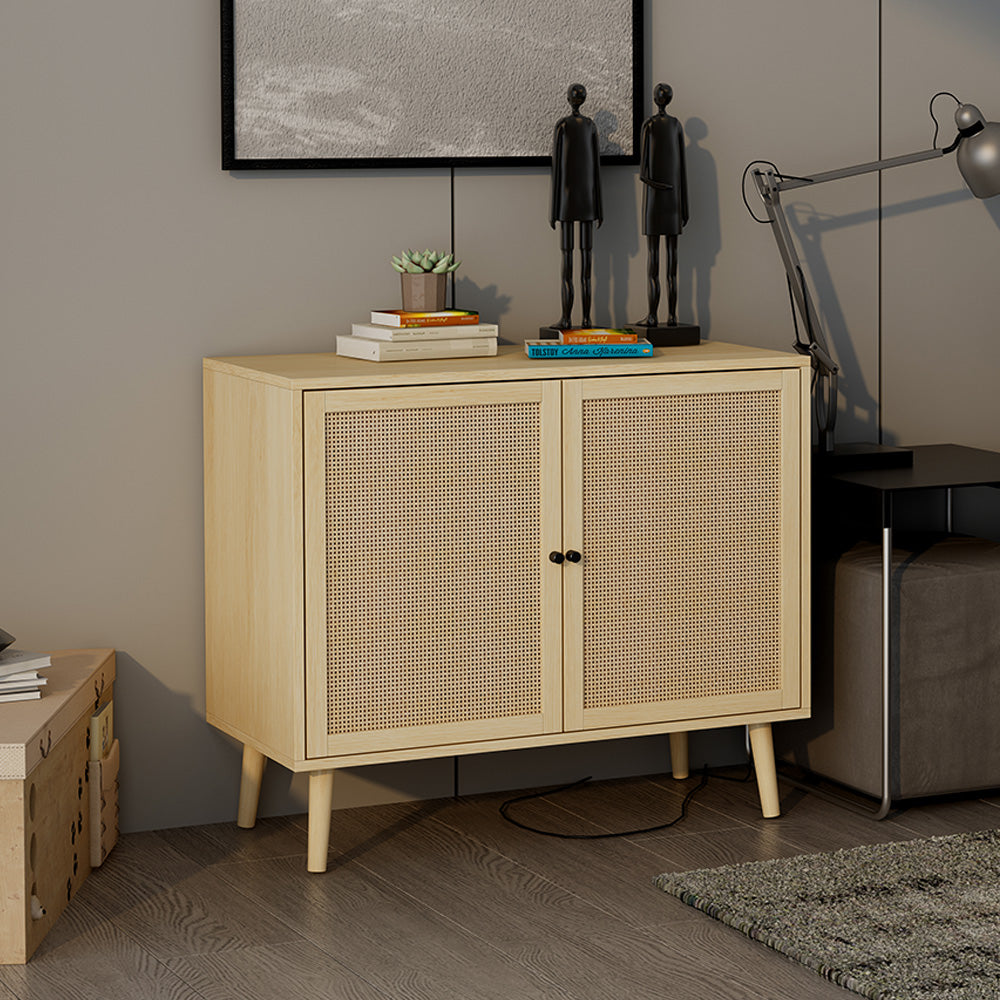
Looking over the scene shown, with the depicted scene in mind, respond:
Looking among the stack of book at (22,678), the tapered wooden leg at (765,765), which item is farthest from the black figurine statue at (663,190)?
the stack of book at (22,678)

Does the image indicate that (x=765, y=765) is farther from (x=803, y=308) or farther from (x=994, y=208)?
(x=994, y=208)

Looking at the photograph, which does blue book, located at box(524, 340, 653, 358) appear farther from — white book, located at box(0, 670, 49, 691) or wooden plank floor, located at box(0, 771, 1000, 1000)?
white book, located at box(0, 670, 49, 691)

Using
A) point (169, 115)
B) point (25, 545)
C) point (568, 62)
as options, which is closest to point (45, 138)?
point (169, 115)

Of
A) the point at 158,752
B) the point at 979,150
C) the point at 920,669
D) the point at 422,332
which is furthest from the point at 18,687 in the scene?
the point at 979,150

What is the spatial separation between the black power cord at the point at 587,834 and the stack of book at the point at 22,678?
1036 millimetres

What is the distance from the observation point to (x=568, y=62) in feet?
11.5

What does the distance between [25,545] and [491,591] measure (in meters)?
0.94

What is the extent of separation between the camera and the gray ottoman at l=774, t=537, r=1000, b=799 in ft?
10.9

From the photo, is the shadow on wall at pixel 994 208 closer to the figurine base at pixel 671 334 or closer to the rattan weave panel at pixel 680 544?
the figurine base at pixel 671 334

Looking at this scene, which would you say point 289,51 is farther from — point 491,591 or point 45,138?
point 491,591

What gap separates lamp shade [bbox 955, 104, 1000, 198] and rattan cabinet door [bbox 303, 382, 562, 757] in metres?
1.09

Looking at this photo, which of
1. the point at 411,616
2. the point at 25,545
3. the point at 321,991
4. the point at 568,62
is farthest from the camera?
the point at 568,62

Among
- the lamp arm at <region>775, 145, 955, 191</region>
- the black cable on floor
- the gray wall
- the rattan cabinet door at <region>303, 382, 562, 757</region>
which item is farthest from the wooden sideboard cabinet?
the lamp arm at <region>775, 145, 955, 191</region>

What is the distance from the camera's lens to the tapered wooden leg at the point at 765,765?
3.38 m
